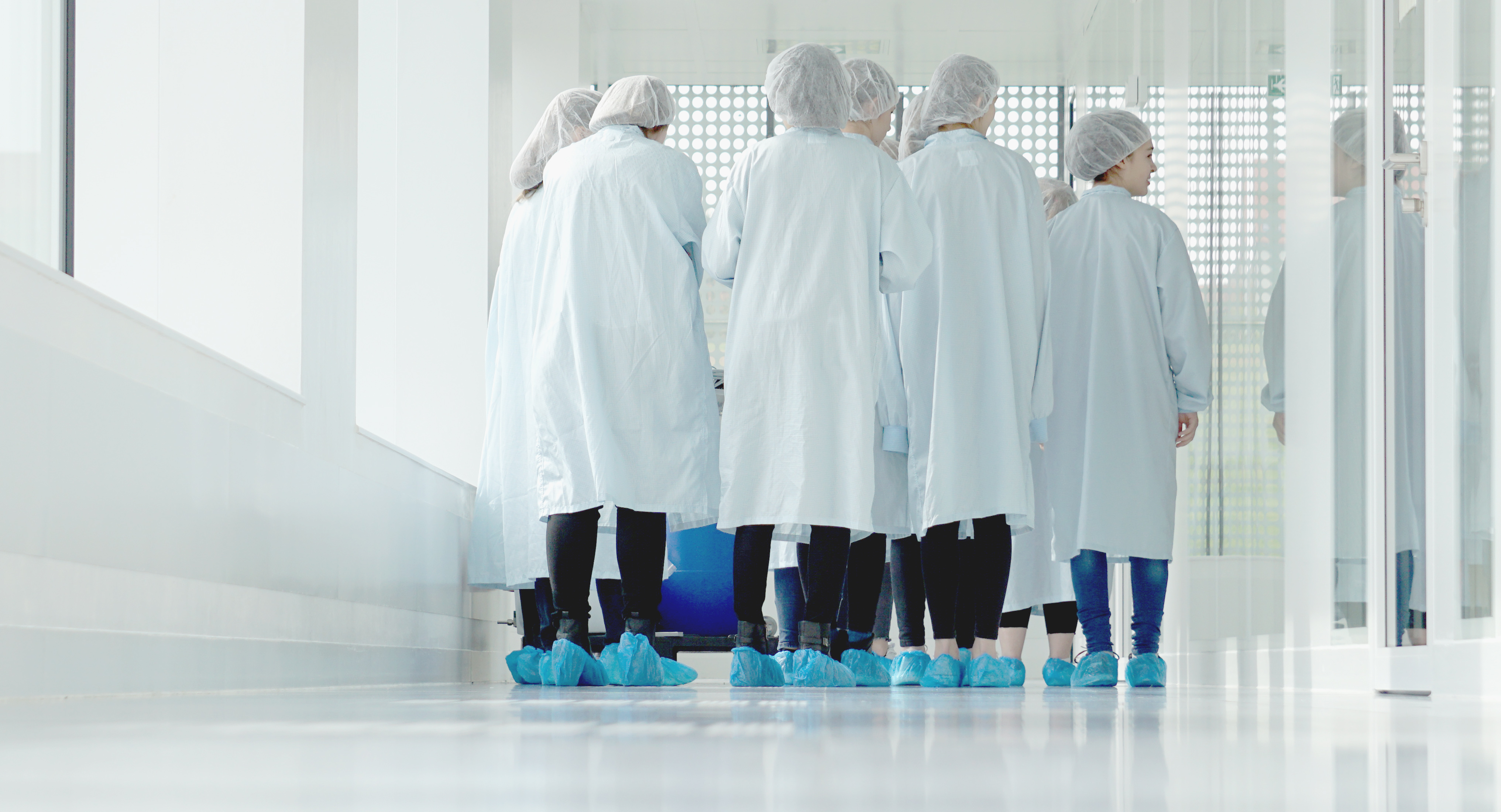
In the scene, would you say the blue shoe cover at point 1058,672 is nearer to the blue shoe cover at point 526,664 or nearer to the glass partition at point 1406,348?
the glass partition at point 1406,348

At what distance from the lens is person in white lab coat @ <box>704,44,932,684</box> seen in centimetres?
316

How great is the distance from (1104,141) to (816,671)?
1.68m

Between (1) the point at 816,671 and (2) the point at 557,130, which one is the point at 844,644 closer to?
(1) the point at 816,671

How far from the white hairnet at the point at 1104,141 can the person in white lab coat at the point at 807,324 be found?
793 millimetres

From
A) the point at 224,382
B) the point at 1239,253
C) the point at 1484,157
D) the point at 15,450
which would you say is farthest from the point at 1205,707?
the point at 1239,253

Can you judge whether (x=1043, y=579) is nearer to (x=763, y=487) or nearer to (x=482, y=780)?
(x=763, y=487)

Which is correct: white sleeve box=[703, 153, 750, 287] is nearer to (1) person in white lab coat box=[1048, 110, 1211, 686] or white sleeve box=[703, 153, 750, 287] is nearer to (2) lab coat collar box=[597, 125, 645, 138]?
(2) lab coat collar box=[597, 125, 645, 138]

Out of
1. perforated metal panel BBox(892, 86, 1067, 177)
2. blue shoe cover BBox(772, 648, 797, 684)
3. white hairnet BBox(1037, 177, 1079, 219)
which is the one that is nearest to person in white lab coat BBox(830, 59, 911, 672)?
blue shoe cover BBox(772, 648, 797, 684)

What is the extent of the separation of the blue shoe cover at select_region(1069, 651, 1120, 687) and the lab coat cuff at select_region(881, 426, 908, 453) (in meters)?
0.64

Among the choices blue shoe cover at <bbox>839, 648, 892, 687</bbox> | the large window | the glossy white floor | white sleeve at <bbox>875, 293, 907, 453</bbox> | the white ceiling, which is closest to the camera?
the glossy white floor

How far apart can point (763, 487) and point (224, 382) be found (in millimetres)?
1115

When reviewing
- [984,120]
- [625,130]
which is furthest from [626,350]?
[984,120]

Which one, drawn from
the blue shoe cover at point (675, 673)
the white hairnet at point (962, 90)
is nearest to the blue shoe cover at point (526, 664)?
the blue shoe cover at point (675, 673)

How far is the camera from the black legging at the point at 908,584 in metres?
3.50
